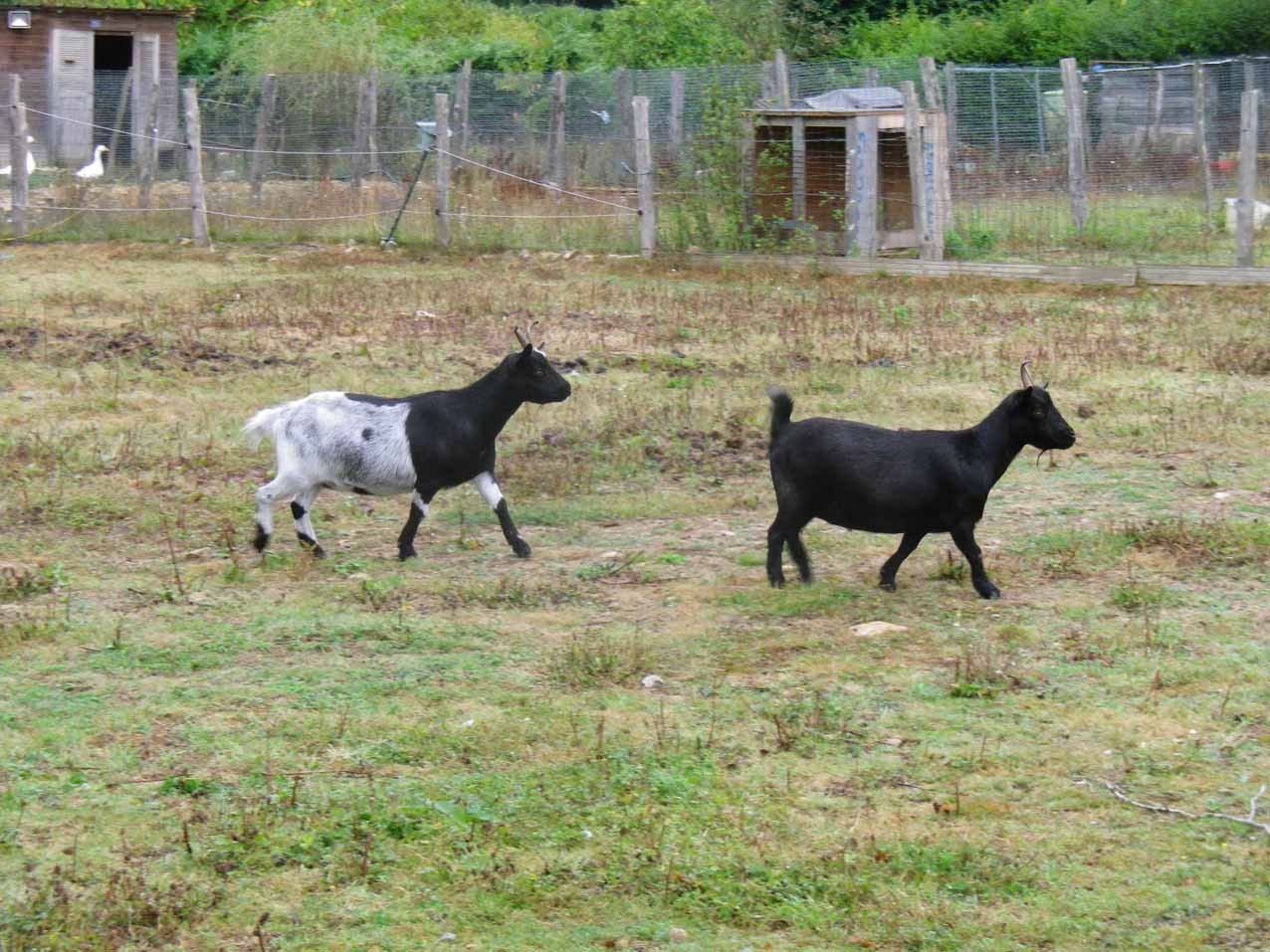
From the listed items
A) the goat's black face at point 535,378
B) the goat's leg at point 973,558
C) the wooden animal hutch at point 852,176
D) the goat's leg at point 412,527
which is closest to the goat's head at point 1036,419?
the goat's leg at point 973,558

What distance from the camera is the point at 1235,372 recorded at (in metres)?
13.2

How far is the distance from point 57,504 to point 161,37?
24.7 metres

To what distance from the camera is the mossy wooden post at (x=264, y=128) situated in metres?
22.7

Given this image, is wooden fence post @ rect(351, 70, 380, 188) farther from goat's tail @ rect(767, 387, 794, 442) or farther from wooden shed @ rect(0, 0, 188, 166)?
goat's tail @ rect(767, 387, 794, 442)

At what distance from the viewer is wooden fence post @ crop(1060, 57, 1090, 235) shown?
62.2 ft

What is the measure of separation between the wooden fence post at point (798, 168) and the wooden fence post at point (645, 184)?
5.68 feet

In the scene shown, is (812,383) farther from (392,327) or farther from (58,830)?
(58,830)

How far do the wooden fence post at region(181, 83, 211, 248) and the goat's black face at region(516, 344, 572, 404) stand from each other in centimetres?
1309

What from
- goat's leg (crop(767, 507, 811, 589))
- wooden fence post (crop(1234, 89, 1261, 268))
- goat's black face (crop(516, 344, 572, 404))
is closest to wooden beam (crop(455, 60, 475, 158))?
wooden fence post (crop(1234, 89, 1261, 268))

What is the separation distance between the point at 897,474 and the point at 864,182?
11.0 m

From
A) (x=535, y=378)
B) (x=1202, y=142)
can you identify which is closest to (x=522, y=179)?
(x=1202, y=142)

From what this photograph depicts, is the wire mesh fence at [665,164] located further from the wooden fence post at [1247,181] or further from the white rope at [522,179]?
the wooden fence post at [1247,181]

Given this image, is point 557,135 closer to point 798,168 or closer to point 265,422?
point 798,168

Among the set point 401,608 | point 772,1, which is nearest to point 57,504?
point 401,608
